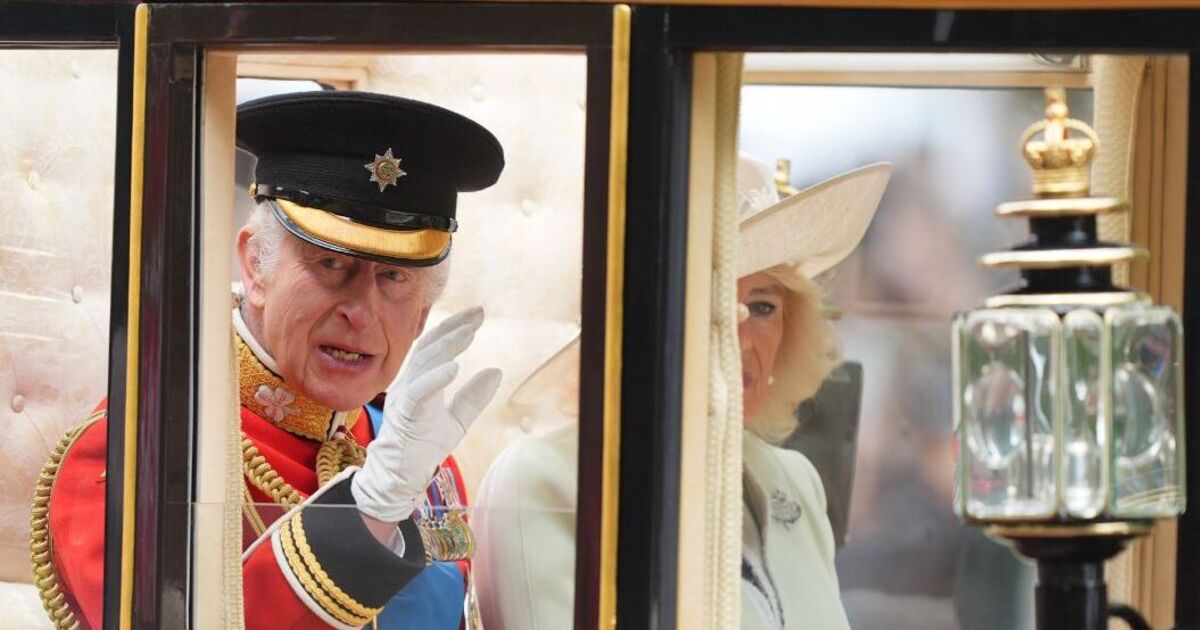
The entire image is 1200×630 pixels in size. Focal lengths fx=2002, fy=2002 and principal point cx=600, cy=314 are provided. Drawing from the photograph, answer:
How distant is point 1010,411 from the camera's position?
205 centimetres

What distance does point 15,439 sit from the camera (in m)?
2.79

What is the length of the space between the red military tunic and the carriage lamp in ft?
2.41

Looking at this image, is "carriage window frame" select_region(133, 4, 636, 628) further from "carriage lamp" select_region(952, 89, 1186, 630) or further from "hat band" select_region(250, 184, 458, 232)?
"carriage lamp" select_region(952, 89, 1186, 630)

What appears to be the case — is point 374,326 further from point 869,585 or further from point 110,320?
point 869,585

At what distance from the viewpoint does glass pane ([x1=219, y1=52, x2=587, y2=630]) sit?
239 centimetres

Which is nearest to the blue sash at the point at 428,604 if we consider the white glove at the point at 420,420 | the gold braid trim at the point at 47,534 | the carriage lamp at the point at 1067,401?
the white glove at the point at 420,420

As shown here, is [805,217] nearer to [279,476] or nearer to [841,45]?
[841,45]

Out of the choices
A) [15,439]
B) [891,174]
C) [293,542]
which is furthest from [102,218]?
[891,174]

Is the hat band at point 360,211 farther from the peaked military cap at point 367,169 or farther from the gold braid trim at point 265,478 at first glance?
the gold braid trim at point 265,478

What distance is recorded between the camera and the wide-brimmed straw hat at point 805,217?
284 centimetres

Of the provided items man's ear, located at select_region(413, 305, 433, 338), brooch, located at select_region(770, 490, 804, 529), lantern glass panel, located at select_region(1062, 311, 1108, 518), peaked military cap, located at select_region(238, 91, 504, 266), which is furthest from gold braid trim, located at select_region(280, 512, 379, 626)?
lantern glass panel, located at select_region(1062, 311, 1108, 518)

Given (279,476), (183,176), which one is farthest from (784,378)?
(183,176)

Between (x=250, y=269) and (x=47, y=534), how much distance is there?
0.45 m

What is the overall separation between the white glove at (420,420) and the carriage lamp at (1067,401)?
0.71 metres
